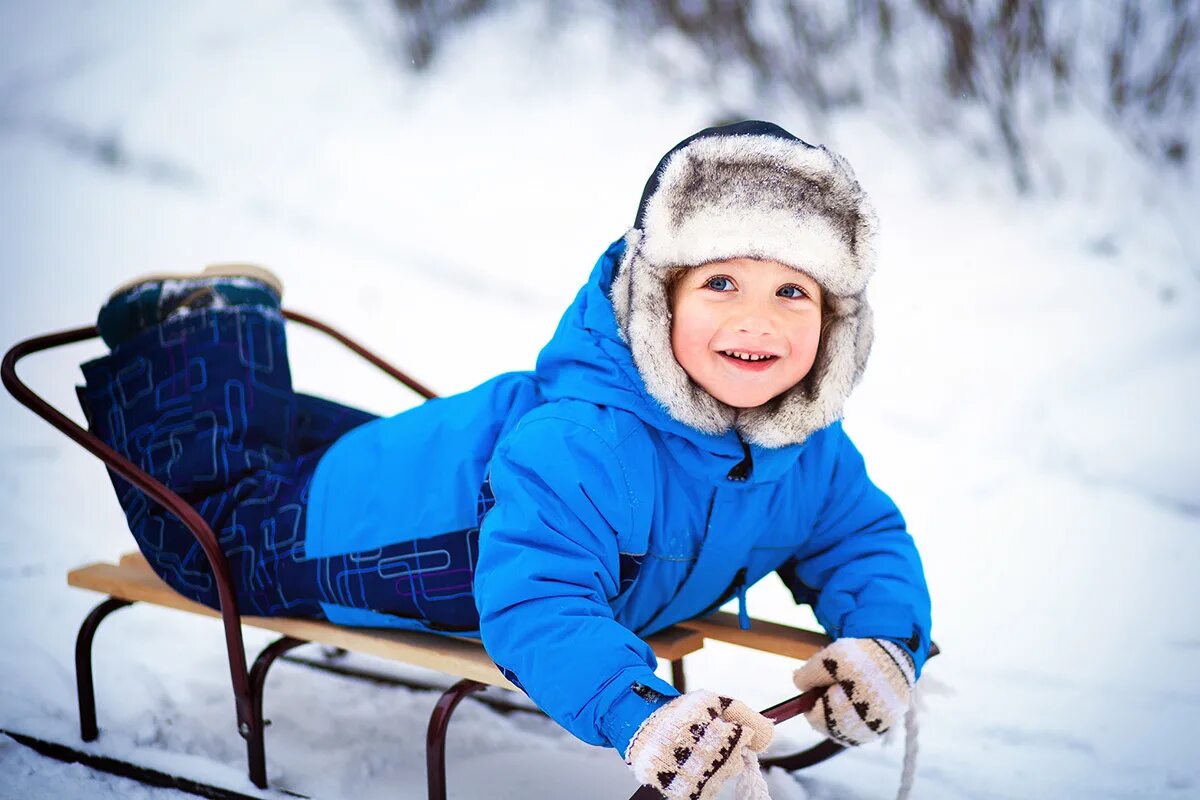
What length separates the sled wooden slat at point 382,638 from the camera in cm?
197

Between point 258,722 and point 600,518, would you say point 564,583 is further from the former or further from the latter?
point 258,722

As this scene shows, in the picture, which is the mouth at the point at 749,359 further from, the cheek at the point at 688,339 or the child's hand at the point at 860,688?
the child's hand at the point at 860,688

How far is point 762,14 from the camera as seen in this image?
607 cm

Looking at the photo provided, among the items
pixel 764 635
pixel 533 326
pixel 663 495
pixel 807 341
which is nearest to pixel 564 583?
pixel 663 495

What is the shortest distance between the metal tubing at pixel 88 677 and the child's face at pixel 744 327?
1.24 meters

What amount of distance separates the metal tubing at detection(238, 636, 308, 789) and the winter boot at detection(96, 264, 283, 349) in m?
0.65

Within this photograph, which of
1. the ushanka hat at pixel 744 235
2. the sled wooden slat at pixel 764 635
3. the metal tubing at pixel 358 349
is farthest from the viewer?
the metal tubing at pixel 358 349

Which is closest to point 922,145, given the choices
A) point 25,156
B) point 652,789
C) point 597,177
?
point 597,177

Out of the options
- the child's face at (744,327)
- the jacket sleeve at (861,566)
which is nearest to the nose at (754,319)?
the child's face at (744,327)

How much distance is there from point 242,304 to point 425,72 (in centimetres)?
439

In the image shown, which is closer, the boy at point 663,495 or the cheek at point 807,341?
the boy at point 663,495

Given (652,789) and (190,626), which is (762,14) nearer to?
(190,626)

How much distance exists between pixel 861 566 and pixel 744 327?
0.52m

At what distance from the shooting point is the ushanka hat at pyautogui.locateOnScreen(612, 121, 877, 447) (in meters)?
1.72
